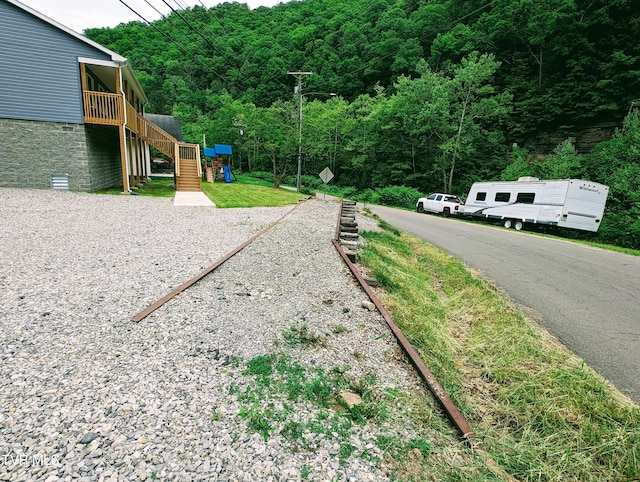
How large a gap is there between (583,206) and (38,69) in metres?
24.0

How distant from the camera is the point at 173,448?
1.93 meters

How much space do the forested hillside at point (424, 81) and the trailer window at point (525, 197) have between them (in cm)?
398

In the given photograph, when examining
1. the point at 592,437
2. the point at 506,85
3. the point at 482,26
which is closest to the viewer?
the point at 592,437

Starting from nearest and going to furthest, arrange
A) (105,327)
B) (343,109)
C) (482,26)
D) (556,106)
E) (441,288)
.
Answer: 1. (105,327)
2. (441,288)
3. (556,106)
4. (482,26)
5. (343,109)

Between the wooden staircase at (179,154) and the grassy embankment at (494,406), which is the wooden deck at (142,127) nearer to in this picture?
the wooden staircase at (179,154)

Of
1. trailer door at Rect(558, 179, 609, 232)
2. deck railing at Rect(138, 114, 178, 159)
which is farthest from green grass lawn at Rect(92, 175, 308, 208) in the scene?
trailer door at Rect(558, 179, 609, 232)

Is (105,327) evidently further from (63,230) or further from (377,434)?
(63,230)

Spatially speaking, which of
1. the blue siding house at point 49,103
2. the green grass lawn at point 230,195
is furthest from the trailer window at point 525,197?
the blue siding house at point 49,103

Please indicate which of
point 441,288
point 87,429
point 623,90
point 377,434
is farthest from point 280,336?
point 623,90

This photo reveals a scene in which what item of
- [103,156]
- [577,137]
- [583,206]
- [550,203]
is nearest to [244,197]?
[103,156]

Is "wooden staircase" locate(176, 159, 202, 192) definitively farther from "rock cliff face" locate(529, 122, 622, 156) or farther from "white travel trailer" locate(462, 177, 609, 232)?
"rock cliff face" locate(529, 122, 622, 156)

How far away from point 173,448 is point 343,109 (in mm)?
42206

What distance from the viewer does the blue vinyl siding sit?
12.1 m

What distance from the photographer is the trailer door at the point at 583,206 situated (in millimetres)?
14625
